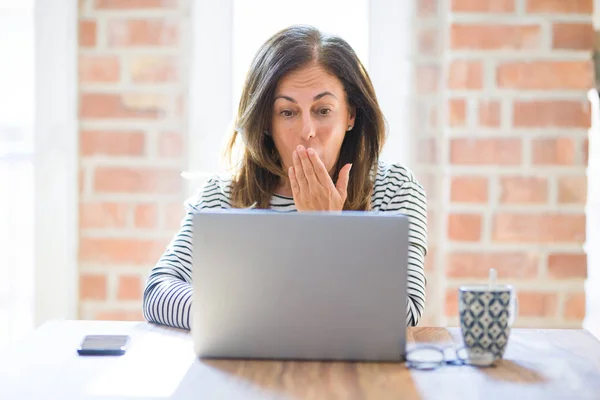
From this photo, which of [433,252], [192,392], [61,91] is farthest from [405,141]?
[192,392]

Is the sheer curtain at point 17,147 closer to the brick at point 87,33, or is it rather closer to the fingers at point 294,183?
the brick at point 87,33

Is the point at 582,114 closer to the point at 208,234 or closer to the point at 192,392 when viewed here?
the point at 208,234

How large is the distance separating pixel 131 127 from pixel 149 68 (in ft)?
0.54

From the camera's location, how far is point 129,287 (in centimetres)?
212

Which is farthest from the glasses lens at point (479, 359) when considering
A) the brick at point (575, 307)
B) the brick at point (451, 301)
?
the brick at point (575, 307)

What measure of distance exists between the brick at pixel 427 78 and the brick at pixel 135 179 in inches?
27.2

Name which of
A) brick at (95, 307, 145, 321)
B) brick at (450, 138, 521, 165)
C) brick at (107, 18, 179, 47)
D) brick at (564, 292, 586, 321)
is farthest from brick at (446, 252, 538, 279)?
brick at (107, 18, 179, 47)

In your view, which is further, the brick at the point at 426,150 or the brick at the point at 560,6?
the brick at the point at 426,150

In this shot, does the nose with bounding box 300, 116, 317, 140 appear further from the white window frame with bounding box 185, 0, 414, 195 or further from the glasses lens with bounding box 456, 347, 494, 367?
the glasses lens with bounding box 456, 347, 494, 367

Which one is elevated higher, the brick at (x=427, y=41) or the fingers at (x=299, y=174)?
the brick at (x=427, y=41)

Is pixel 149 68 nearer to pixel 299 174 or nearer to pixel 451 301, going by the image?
pixel 299 174

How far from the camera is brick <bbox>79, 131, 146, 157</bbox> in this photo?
2.10 m

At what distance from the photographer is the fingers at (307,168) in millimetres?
1594

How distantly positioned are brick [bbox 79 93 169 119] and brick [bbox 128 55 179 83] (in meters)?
0.04
